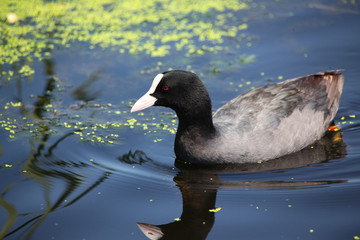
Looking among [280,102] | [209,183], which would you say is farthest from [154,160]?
[280,102]

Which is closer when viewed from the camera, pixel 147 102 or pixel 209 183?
pixel 209 183

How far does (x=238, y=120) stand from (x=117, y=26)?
370 centimetres

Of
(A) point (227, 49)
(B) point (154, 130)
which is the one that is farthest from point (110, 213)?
(A) point (227, 49)

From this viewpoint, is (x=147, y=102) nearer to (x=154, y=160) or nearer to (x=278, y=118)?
(x=154, y=160)

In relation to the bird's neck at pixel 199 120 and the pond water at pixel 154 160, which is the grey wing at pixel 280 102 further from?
the pond water at pixel 154 160

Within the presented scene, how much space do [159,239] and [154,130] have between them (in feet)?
6.60

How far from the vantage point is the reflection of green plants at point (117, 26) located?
7324mm

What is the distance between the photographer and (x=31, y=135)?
5.30 m

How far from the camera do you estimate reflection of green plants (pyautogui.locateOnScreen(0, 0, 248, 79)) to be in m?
7.32

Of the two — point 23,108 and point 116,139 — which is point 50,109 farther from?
point 116,139

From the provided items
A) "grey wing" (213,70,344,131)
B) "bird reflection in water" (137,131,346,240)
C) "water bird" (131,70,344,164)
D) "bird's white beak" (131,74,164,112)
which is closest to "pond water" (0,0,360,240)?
"bird reflection in water" (137,131,346,240)

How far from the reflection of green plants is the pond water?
0.82ft

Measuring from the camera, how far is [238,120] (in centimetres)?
492

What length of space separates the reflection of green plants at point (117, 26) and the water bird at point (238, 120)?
237 centimetres
